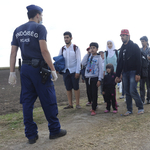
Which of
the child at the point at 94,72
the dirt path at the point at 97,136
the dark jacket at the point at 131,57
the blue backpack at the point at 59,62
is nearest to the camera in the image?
the dirt path at the point at 97,136

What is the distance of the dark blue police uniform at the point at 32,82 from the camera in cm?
323

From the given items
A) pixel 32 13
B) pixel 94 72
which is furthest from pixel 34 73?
pixel 94 72

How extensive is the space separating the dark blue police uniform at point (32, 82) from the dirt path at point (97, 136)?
290mm

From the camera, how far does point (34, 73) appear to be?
127 inches

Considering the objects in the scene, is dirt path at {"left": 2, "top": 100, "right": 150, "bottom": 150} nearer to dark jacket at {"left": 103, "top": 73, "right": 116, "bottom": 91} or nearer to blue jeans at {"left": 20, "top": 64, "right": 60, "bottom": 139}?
blue jeans at {"left": 20, "top": 64, "right": 60, "bottom": 139}

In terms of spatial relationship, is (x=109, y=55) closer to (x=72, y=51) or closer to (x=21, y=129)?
(x=72, y=51)

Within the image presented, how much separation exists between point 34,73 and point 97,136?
5.12ft

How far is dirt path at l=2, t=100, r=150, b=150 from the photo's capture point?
302 centimetres

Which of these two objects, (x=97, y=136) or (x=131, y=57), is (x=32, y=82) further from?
(x=131, y=57)

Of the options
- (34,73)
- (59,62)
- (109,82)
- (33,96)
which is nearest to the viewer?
(34,73)

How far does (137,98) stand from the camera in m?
4.77

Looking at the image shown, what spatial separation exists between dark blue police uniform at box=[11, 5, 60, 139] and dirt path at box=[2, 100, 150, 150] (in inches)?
11.4

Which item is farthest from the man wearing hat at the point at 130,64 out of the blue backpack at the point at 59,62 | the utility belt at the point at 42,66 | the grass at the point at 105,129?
the utility belt at the point at 42,66

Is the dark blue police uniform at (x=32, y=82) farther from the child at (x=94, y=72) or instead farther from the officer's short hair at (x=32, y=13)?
the child at (x=94, y=72)
